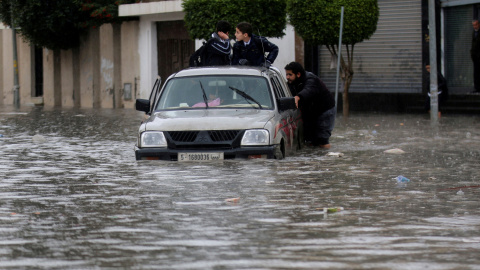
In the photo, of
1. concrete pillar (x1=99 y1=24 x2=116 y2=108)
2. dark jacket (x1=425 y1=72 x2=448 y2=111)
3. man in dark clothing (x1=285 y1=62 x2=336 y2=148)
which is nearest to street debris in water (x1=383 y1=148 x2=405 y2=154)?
man in dark clothing (x1=285 y1=62 x2=336 y2=148)

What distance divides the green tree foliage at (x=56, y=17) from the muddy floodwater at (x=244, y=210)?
22.6 meters

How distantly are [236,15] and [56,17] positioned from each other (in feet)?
41.2

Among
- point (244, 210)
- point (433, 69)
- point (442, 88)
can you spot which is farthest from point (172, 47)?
point (244, 210)

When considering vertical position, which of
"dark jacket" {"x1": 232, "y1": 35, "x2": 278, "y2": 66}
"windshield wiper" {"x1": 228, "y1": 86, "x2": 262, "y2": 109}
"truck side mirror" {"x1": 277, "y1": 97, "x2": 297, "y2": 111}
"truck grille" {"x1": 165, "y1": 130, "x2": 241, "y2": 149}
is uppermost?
"dark jacket" {"x1": 232, "y1": 35, "x2": 278, "y2": 66}

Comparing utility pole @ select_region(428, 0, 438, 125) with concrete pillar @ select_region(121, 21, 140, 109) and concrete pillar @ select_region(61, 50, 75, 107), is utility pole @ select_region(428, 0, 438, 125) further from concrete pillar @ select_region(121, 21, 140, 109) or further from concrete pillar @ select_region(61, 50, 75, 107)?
concrete pillar @ select_region(61, 50, 75, 107)

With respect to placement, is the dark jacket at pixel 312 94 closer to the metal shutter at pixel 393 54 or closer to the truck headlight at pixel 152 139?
the truck headlight at pixel 152 139

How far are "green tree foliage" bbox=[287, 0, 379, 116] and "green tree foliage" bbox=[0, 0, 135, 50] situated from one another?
12864mm

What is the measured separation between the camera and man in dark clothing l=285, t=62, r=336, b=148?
1647cm

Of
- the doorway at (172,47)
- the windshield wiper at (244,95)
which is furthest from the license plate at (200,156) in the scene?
the doorway at (172,47)

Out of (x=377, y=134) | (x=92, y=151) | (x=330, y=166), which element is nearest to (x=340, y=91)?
(x=377, y=134)

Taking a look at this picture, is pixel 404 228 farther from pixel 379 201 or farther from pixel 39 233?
pixel 39 233

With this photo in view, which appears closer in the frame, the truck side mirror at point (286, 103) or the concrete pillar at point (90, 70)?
the truck side mirror at point (286, 103)

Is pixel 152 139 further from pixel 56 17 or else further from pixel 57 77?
pixel 57 77

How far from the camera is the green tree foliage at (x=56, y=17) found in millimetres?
38875
